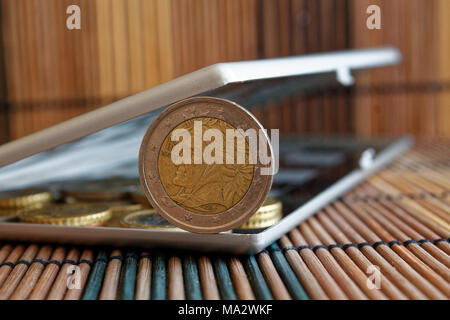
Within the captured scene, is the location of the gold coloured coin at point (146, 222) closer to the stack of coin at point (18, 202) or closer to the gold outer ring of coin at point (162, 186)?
the gold outer ring of coin at point (162, 186)

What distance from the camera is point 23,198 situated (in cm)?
118

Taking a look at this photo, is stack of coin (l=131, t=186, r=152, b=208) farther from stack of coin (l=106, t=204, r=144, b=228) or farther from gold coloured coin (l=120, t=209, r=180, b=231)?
gold coloured coin (l=120, t=209, r=180, b=231)

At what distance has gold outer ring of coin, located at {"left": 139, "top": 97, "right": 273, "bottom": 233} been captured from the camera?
83 cm

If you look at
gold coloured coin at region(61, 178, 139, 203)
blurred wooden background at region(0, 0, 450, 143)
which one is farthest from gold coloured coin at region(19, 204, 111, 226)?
blurred wooden background at region(0, 0, 450, 143)

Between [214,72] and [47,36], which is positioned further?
[47,36]

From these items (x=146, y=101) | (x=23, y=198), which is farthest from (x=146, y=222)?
(x=23, y=198)

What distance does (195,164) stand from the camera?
860 mm

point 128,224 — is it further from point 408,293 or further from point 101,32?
point 101,32

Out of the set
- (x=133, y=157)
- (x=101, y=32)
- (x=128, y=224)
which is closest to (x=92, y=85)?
(x=101, y=32)

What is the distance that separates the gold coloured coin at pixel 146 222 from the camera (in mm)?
942

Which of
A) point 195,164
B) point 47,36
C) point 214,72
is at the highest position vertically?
point 47,36

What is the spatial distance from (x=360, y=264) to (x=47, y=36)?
2.57 m

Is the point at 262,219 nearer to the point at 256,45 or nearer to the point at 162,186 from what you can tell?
the point at 162,186
